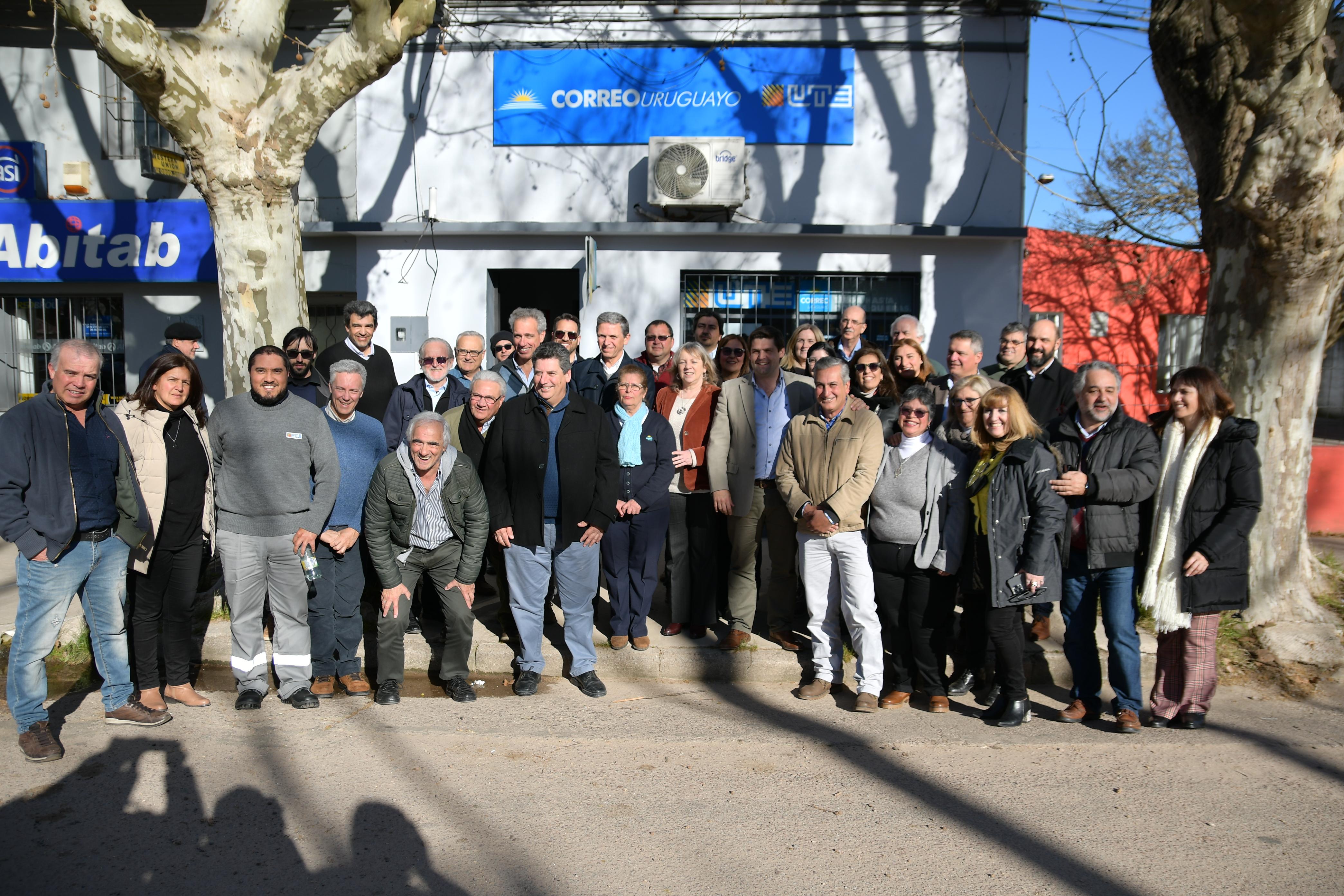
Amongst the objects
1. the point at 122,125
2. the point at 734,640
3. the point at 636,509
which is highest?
the point at 122,125

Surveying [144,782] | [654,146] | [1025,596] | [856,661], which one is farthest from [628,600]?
[654,146]

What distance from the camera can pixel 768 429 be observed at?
5730mm

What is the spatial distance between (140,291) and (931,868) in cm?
1067

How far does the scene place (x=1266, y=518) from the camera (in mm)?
5812

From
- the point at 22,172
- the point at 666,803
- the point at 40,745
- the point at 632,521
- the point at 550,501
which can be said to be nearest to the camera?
the point at 666,803

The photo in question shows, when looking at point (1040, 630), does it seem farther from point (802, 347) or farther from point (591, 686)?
point (591, 686)

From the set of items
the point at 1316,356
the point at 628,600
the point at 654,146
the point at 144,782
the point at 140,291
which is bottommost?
the point at 144,782

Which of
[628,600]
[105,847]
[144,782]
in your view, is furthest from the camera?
[628,600]

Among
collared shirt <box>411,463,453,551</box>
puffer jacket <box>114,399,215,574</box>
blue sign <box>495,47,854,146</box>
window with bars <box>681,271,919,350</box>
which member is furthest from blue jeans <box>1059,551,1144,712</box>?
blue sign <box>495,47,854,146</box>

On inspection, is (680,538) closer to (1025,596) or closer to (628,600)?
(628,600)

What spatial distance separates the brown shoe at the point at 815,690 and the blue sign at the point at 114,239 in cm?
853

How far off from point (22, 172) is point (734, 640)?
10.3m

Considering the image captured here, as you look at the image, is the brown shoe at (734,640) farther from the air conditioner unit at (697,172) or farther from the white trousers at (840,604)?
the air conditioner unit at (697,172)

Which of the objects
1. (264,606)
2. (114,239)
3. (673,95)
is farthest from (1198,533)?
(114,239)
